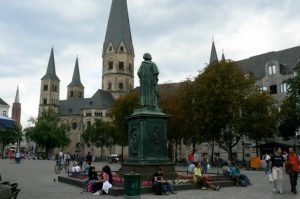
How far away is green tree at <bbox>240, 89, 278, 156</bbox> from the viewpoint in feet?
150

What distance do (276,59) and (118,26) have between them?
66.5 m

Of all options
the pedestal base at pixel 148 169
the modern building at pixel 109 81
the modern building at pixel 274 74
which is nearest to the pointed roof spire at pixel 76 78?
the modern building at pixel 109 81

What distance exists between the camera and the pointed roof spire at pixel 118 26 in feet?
395

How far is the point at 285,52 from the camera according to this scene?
6556cm

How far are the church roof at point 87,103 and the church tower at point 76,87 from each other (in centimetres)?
871

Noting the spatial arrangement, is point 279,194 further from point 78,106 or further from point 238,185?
point 78,106

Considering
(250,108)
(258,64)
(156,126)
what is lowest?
(156,126)

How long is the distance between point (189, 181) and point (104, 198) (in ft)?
19.1

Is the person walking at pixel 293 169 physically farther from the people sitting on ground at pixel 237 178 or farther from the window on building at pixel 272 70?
the window on building at pixel 272 70

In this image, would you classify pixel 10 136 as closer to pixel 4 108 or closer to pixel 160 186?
pixel 4 108

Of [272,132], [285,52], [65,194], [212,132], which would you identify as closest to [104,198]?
[65,194]

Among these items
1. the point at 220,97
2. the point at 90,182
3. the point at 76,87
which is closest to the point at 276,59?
the point at 220,97

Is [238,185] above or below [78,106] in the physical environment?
below

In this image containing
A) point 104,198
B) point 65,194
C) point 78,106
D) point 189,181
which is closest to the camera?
point 104,198
